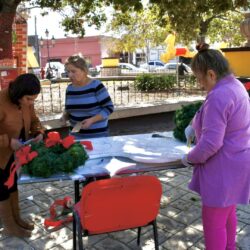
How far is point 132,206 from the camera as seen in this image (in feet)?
7.43

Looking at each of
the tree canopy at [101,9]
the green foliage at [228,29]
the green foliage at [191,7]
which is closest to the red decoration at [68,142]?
the tree canopy at [101,9]

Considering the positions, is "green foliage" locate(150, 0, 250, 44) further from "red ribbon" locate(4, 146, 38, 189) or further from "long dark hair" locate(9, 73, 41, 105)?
"red ribbon" locate(4, 146, 38, 189)

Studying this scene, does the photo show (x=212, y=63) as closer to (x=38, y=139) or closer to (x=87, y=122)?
(x=38, y=139)

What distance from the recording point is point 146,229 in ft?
10.9

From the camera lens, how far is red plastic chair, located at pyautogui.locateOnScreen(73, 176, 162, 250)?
7.16 feet

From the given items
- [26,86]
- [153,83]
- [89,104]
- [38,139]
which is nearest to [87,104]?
[89,104]

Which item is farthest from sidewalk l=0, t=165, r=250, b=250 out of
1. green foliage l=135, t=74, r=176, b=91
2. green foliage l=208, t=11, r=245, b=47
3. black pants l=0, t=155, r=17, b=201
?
green foliage l=208, t=11, r=245, b=47

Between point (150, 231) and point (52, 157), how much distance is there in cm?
140

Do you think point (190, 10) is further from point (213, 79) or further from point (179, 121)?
point (213, 79)

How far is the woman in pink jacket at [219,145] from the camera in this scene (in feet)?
6.59

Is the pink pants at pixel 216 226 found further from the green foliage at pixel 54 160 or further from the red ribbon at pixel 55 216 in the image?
the red ribbon at pixel 55 216

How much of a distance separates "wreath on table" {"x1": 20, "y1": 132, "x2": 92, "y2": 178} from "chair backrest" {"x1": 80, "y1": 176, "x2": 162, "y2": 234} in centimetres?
24

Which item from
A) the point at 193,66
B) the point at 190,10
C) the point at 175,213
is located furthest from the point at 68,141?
the point at 190,10

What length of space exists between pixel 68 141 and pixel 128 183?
555 mm
